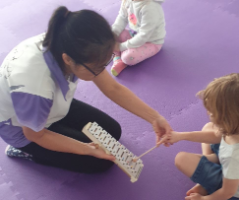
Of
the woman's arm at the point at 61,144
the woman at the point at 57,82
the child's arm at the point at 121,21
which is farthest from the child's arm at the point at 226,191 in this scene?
the child's arm at the point at 121,21

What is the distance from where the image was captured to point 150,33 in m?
1.50

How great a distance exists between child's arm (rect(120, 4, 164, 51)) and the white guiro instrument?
758 mm

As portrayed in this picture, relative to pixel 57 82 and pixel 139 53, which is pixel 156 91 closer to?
pixel 139 53

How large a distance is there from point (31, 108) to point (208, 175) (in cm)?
63

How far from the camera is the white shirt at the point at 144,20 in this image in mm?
1451

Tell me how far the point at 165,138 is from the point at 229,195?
274mm

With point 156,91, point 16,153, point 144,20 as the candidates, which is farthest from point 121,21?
point 16,153

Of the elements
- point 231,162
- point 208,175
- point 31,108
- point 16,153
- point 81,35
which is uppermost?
point 81,35

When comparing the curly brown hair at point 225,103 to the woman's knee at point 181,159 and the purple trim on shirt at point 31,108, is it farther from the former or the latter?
the purple trim on shirt at point 31,108

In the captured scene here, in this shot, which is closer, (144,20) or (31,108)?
(31,108)

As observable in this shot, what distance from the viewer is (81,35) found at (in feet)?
2.22

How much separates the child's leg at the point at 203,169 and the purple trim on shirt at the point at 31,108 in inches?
19.8

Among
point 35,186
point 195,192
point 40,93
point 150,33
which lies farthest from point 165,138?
point 150,33

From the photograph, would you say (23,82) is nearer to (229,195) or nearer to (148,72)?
(229,195)
